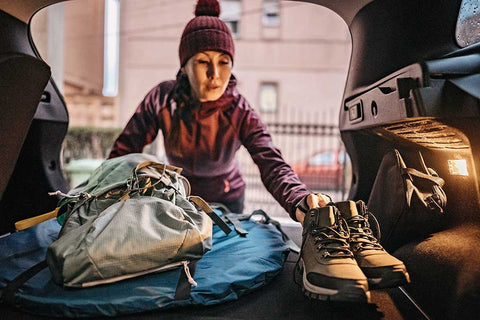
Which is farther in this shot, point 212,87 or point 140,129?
point 140,129

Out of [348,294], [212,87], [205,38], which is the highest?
[205,38]

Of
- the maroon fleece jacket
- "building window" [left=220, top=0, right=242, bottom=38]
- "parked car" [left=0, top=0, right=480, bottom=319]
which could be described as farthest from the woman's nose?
"building window" [left=220, top=0, right=242, bottom=38]

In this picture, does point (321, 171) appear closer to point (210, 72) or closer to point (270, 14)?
point (210, 72)

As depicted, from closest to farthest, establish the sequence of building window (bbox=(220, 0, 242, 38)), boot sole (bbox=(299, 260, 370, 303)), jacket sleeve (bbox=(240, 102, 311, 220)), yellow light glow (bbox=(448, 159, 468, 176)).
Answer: boot sole (bbox=(299, 260, 370, 303)), yellow light glow (bbox=(448, 159, 468, 176)), jacket sleeve (bbox=(240, 102, 311, 220)), building window (bbox=(220, 0, 242, 38))

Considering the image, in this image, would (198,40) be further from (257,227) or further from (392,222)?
(392,222)

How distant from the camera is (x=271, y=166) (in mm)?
1324

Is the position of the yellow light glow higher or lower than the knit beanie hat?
lower

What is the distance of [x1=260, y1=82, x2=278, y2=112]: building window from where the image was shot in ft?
27.6

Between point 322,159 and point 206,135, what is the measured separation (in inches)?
167

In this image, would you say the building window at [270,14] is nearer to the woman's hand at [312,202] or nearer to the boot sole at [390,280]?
the woman's hand at [312,202]

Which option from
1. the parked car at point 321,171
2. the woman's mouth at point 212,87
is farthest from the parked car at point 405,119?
the parked car at point 321,171

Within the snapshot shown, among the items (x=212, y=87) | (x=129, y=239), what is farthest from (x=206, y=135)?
(x=129, y=239)

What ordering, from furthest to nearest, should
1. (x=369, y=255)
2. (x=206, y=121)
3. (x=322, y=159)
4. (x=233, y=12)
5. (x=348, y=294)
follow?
(x=233, y=12) < (x=322, y=159) < (x=206, y=121) < (x=369, y=255) < (x=348, y=294)

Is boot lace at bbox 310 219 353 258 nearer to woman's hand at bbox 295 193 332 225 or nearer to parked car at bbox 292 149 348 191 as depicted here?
woman's hand at bbox 295 193 332 225
